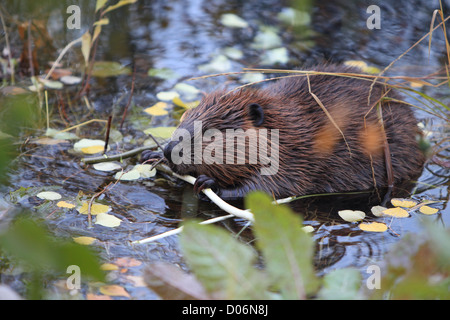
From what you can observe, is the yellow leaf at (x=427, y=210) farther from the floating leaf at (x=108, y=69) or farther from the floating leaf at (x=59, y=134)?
the floating leaf at (x=108, y=69)

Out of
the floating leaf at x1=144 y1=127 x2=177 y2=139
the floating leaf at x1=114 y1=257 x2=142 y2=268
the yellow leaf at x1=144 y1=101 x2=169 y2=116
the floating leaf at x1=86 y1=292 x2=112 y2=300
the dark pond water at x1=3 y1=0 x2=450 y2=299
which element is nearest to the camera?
the floating leaf at x1=86 y1=292 x2=112 y2=300

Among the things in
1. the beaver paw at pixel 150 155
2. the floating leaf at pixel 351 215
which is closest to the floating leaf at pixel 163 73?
the beaver paw at pixel 150 155

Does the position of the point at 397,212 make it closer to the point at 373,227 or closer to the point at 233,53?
the point at 373,227

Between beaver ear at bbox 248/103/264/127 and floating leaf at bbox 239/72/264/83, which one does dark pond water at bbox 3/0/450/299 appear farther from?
beaver ear at bbox 248/103/264/127

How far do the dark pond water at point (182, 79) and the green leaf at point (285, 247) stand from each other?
1.74 feet

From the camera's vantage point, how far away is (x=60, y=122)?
3.44 metres

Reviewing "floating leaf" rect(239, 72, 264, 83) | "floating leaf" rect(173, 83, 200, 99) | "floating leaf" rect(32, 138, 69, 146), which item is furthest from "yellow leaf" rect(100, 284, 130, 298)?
"floating leaf" rect(239, 72, 264, 83)

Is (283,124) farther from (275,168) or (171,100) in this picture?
(171,100)

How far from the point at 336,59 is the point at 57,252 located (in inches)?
159

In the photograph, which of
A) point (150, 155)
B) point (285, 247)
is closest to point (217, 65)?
point (150, 155)

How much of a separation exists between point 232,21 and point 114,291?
3.39 m

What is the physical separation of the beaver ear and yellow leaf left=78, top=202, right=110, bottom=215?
0.87 m

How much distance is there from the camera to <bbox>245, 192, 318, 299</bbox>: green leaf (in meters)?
0.95
